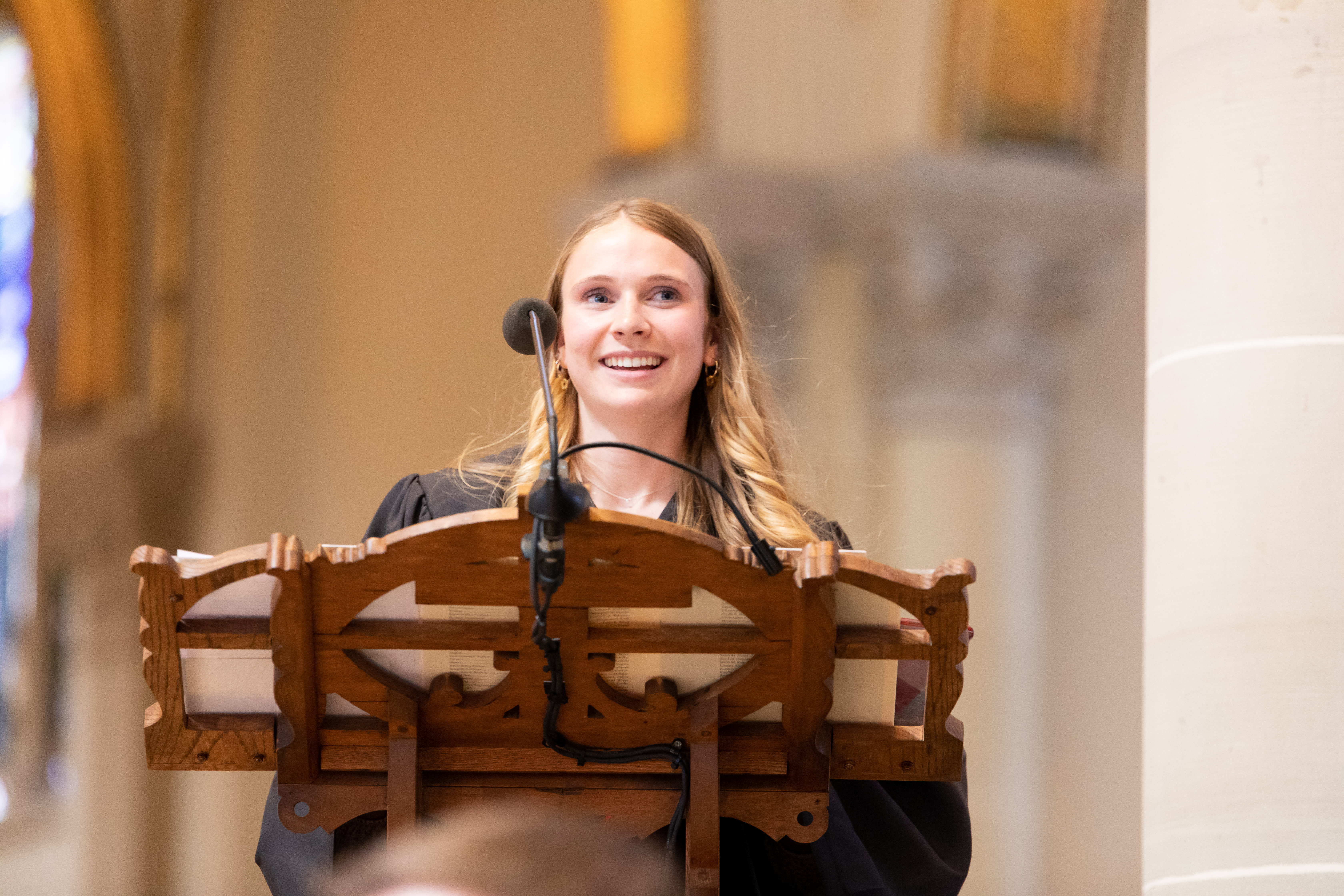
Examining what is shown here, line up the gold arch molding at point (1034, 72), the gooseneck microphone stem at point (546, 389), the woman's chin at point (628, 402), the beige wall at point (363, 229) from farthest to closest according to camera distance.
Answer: the beige wall at point (363, 229) → the gold arch molding at point (1034, 72) → the woman's chin at point (628, 402) → the gooseneck microphone stem at point (546, 389)

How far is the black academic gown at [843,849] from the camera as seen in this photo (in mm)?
2033

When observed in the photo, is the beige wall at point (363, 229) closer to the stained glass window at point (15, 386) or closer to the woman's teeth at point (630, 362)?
the stained glass window at point (15, 386)

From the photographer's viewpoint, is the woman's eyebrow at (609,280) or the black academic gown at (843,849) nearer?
the black academic gown at (843,849)

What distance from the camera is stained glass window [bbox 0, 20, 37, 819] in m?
9.12

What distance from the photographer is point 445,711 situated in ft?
5.99

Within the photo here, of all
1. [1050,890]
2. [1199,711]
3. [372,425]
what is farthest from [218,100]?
[1199,711]

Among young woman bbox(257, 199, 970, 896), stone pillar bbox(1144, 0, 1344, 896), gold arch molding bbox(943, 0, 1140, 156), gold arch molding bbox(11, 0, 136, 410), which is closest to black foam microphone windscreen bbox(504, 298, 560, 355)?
young woman bbox(257, 199, 970, 896)

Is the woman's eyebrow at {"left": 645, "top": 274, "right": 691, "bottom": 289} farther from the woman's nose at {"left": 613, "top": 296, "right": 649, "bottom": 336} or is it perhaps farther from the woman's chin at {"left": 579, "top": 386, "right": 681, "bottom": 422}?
the woman's chin at {"left": 579, "top": 386, "right": 681, "bottom": 422}

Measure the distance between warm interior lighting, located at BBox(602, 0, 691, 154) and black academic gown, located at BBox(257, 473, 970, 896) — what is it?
5.05 m

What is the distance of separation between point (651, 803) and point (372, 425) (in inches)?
267

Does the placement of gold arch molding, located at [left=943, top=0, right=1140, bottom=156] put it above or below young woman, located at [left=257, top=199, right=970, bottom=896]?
above

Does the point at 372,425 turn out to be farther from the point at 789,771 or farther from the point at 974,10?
the point at 789,771

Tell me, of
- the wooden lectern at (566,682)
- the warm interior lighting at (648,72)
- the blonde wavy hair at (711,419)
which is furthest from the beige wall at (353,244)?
the wooden lectern at (566,682)

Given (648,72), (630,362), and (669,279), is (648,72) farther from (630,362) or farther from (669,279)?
(630,362)
